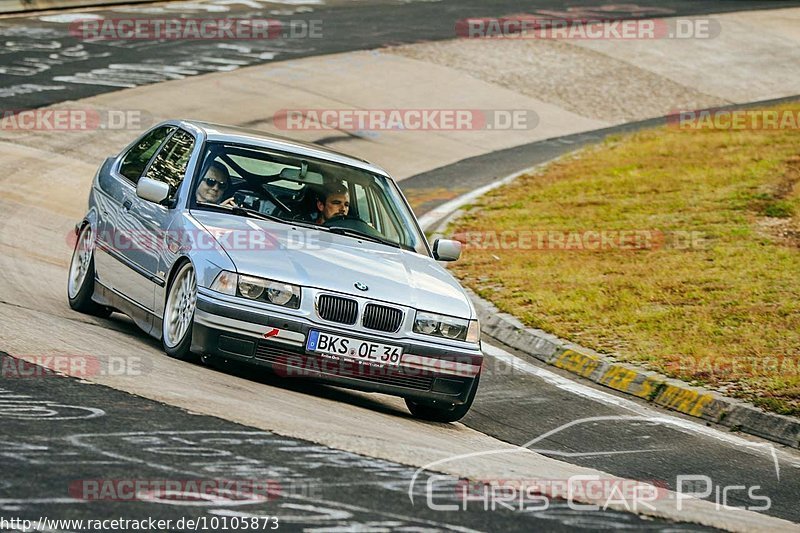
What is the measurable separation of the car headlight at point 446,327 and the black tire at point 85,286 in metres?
2.96

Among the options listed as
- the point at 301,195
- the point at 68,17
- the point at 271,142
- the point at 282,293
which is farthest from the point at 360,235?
the point at 68,17

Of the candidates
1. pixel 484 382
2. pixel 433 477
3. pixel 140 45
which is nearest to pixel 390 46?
pixel 140 45

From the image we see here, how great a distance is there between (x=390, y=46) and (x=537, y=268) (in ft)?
46.8

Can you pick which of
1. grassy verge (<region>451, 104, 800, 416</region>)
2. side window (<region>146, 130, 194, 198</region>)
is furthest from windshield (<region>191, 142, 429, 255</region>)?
grassy verge (<region>451, 104, 800, 416</region>)

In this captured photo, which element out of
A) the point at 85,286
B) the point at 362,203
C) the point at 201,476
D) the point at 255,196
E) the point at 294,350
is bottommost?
the point at 85,286

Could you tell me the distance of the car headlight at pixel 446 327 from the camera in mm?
8078

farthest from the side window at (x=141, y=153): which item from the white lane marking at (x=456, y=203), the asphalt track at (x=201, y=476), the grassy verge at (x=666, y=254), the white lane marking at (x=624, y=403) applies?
the white lane marking at (x=456, y=203)

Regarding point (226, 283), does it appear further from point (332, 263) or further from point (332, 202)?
point (332, 202)

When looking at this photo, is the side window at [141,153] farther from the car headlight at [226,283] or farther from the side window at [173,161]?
the car headlight at [226,283]

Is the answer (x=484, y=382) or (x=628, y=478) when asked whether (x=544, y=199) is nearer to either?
(x=484, y=382)

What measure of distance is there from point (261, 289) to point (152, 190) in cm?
143

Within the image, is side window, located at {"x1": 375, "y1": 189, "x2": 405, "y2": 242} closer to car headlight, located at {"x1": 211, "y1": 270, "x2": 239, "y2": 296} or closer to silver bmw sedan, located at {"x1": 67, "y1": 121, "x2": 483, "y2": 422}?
silver bmw sedan, located at {"x1": 67, "y1": 121, "x2": 483, "y2": 422}

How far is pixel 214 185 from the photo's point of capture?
29.6ft

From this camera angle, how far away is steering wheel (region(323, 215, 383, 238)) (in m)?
9.06
